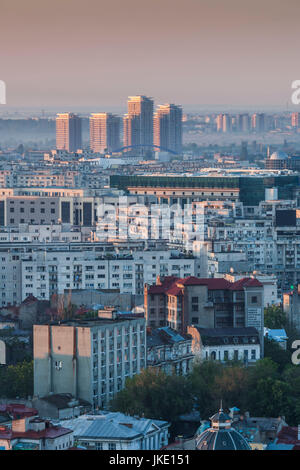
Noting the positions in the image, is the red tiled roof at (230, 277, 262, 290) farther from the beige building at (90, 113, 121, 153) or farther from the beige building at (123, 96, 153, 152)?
the beige building at (90, 113, 121, 153)

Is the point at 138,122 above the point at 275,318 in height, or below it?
above

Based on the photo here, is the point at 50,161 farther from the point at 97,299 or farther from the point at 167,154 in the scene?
the point at 97,299

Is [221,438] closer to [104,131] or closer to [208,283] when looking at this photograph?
[208,283]

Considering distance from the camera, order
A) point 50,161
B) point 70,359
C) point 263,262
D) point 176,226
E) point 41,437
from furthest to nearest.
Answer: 1. point 50,161
2. point 176,226
3. point 263,262
4. point 70,359
5. point 41,437

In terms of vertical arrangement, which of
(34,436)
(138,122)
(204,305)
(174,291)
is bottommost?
(34,436)

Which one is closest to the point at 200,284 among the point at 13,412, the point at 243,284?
the point at 243,284

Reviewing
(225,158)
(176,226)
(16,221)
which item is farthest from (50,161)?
(176,226)

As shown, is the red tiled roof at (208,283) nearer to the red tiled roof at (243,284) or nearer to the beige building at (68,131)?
the red tiled roof at (243,284)
